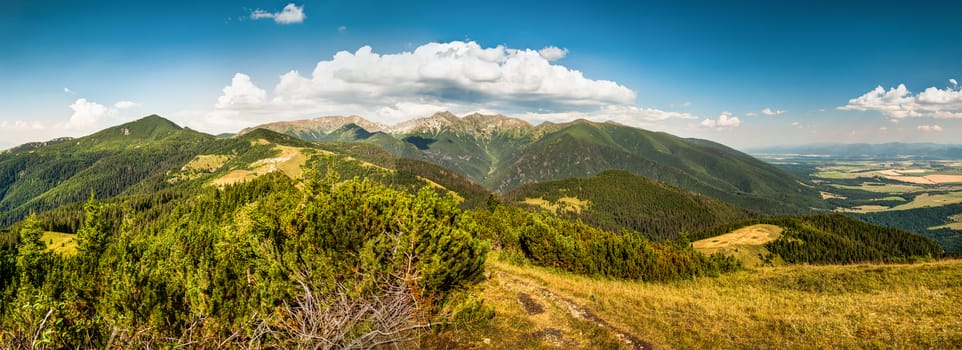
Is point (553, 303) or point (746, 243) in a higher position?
point (553, 303)

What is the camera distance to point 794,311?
19016 millimetres

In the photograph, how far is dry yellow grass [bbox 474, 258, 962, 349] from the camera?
14781mm

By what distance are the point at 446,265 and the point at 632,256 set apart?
27.7 m

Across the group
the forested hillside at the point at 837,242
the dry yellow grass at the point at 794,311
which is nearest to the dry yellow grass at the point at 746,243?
the forested hillside at the point at 837,242

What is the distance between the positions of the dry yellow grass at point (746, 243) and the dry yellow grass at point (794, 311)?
11076 centimetres

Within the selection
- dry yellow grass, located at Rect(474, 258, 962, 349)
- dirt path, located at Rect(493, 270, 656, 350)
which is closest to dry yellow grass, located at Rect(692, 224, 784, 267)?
dry yellow grass, located at Rect(474, 258, 962, 349)

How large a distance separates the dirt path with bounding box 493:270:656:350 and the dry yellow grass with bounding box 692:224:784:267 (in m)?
125

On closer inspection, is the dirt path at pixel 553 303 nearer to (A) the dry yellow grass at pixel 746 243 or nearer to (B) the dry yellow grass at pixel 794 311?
(B) the dry yellow grass at pixel 794 311

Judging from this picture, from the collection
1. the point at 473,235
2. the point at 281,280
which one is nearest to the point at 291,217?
the point at 281,280

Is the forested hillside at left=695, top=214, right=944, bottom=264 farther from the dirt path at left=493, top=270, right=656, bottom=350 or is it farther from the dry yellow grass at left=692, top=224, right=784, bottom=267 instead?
the dirt path at left=493, top=270, right=656, bottom=350

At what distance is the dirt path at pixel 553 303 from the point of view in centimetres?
1514

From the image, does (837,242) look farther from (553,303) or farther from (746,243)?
(553,303)

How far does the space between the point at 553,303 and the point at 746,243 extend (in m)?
154

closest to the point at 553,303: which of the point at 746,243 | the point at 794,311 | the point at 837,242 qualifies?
the point at 794,311
